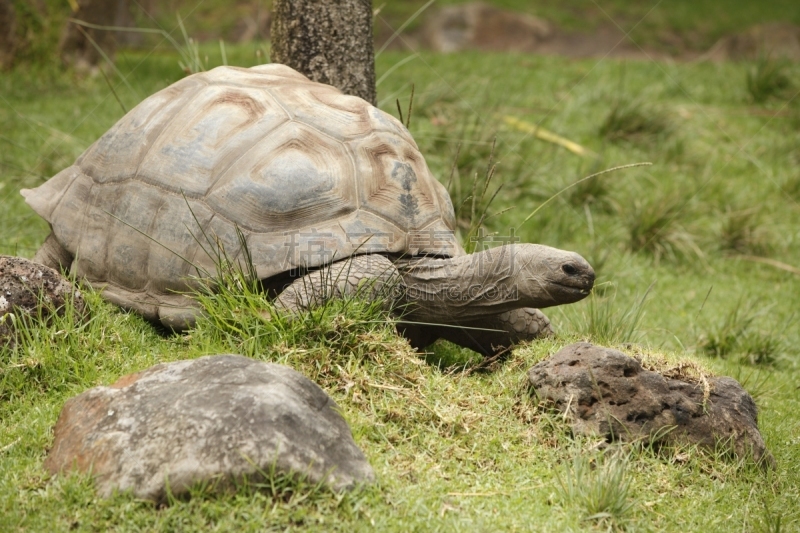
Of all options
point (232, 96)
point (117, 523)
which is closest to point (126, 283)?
point (232, 96)

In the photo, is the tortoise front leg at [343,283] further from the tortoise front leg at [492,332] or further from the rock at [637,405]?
the rock at [637,405]

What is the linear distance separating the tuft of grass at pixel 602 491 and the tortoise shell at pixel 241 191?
3.86 ft

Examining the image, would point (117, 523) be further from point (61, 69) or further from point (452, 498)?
point (61, 69)

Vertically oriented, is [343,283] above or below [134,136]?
below

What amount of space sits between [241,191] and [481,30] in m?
9.90

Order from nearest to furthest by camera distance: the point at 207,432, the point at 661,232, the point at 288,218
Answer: the point at 207,432 < the point at 288,218 < the point at 661,232

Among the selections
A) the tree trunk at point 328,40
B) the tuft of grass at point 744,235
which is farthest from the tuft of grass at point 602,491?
the tuft of grass at point 744,235

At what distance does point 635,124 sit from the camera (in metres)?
7.34

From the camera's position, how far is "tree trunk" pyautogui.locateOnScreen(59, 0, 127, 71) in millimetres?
8062

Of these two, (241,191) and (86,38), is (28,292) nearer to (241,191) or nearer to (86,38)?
(241,191)

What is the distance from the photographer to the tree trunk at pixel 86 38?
8.06 meters

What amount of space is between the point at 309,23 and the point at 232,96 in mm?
853

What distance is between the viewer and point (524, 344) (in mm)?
3508

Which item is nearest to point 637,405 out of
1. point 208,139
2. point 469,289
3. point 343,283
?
point 469,289
